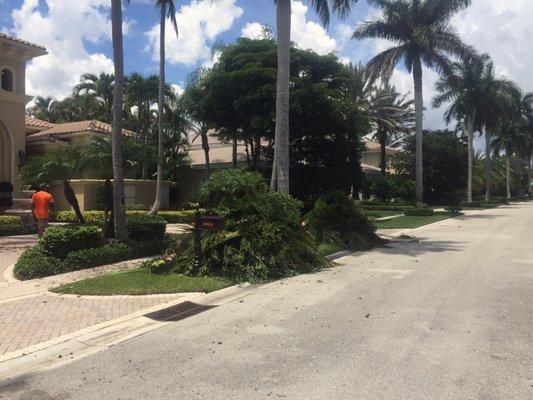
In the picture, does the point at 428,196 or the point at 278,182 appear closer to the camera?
A: the point at 278,182

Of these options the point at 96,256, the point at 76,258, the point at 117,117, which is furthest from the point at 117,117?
the point at 76,258

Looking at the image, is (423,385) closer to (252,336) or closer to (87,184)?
(252,336)

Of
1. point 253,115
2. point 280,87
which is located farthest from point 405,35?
point 280,87

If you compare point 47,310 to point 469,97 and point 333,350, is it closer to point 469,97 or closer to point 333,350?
point 333,350

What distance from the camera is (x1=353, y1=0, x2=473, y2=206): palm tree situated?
30.5 meters

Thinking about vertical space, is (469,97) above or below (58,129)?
above

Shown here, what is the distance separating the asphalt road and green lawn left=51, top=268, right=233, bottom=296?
0.99 metres

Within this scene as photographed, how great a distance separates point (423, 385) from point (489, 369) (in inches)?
34.2

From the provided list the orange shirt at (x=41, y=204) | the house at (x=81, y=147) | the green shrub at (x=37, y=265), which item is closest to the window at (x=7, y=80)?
the house at (x=81, y=147)

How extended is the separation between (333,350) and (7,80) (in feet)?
72.0

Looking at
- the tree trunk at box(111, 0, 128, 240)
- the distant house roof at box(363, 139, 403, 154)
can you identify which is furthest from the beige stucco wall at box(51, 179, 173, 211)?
the distant house roof at box(363, 139, 403, 154)

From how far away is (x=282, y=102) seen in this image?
14.6 meters

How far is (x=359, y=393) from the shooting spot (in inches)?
172

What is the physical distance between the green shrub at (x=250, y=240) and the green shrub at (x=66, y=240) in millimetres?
2211
